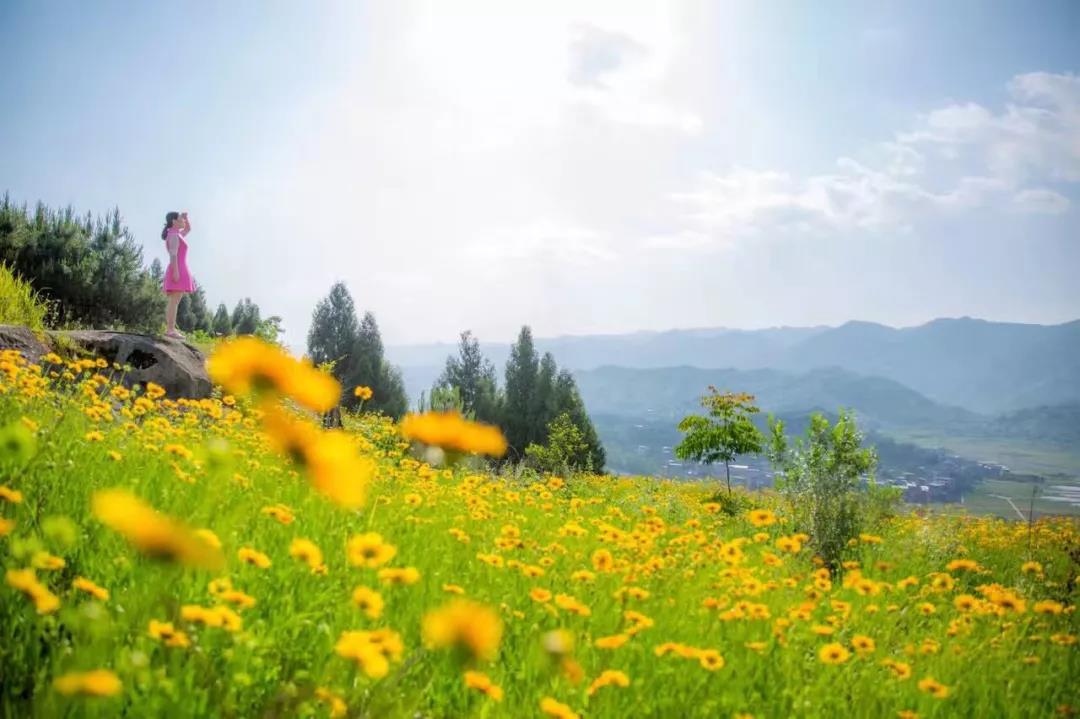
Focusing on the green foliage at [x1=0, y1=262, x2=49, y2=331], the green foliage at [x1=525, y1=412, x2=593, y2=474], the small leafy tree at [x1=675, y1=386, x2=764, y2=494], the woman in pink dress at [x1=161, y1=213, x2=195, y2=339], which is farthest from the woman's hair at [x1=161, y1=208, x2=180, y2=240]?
the small leafy tree at [x1=675, y1=386, x2=764, y2=494]

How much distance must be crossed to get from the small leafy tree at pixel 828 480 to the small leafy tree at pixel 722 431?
16.9ft

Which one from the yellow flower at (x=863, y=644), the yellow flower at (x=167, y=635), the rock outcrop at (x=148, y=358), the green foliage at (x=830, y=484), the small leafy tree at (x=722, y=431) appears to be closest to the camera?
the yellow flower at (x=167, y=635)

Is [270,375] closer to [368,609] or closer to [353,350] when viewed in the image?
[368,609]

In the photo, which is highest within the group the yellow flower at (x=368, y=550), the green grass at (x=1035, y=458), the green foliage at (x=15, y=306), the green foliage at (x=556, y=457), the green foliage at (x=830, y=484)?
the green foliage at (x=15, y=306)

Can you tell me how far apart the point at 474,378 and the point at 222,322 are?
19.8 meters

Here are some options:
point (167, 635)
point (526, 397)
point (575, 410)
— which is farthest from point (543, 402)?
point (167, 635)

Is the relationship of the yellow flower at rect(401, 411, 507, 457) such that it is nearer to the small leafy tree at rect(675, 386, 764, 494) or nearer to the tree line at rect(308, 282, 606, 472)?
the small leafy tree at rect(675, 386, 764, 494)

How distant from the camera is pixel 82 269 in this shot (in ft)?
56.4

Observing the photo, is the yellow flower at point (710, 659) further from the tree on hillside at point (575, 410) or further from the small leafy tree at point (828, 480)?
the tree on hillside at point (575, 410)

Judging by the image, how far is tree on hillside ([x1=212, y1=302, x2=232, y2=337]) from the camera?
31.2m

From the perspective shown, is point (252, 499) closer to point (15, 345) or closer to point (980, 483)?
point (15, 345)

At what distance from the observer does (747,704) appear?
2510mm

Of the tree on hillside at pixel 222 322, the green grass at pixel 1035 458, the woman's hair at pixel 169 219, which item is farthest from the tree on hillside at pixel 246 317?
the green grass at pixel 1035 458

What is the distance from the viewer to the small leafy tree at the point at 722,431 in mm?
13586
